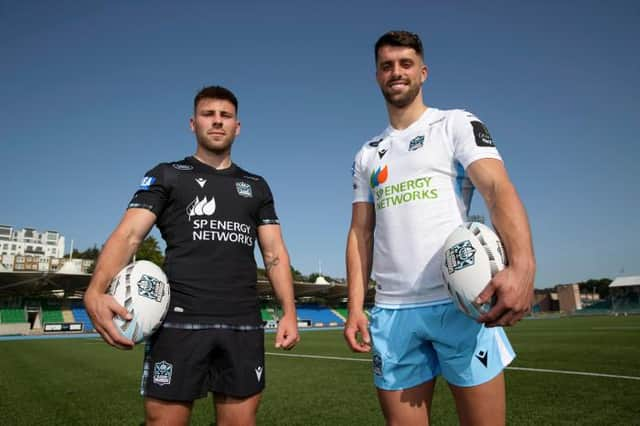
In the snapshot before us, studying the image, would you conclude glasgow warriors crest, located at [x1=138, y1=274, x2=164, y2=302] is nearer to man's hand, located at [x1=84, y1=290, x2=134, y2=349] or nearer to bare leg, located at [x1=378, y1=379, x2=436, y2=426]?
man's hand, located at [x1=84, y1=290, x2=134, y2=349]

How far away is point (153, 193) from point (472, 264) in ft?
6.84

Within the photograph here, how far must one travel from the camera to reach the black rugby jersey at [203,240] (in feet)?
9.34

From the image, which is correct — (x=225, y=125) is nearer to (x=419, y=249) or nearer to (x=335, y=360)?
(x=419, y=249)

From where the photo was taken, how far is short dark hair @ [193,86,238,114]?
320 centimetres

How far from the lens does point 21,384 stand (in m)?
9.36

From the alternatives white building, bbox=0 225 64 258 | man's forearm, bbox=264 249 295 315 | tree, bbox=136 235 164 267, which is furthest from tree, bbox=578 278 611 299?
white building, bbox=0 225 64 258

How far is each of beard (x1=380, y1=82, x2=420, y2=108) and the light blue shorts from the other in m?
1.28

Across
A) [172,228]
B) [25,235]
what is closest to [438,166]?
[172,228]

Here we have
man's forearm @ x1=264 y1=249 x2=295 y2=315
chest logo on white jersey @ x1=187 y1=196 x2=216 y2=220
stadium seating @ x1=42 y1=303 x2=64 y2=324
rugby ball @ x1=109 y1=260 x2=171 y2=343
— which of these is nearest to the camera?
rugby ball @ x1=109 y1=260 x2=171 y2=343

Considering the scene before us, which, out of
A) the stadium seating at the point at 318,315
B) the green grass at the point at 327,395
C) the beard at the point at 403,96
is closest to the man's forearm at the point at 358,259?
the beard at the point at 403,96

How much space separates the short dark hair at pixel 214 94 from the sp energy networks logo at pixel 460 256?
1.99 m

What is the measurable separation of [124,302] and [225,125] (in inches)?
56.0

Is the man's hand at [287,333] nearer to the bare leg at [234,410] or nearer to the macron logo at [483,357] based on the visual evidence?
the bare leg at [234,410]

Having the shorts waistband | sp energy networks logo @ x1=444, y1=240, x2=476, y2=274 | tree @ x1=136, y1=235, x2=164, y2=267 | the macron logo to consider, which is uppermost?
tree @ x1=136, y1=235, x2=164, y2=267
